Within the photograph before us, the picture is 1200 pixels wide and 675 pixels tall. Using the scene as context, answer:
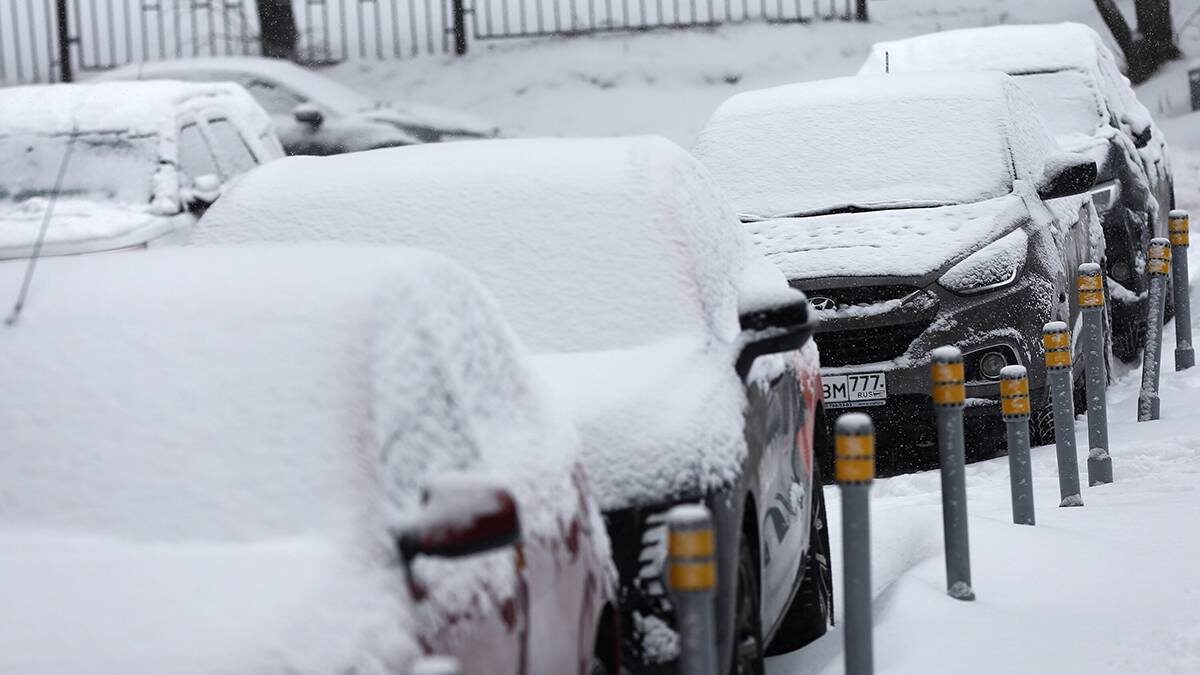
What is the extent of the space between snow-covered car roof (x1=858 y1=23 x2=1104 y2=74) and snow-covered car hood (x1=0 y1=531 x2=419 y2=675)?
33.3ft

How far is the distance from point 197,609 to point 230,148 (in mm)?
A: 10405

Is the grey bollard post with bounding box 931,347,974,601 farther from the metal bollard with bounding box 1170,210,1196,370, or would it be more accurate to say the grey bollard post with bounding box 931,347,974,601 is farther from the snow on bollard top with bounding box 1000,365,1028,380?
the metal bollard with bounding box 1170,210,1196,370

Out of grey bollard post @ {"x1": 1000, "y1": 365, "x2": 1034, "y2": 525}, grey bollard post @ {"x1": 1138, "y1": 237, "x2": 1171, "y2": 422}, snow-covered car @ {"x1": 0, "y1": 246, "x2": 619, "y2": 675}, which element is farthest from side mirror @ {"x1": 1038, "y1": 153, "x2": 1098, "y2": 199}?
snow-covered car @ {"x1": 0, "y1": 246, "x2": 619, "y2": 675}

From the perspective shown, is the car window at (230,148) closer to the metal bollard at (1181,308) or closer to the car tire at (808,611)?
the metal bollard at (1181,308)

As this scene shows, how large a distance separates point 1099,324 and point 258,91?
1302cm

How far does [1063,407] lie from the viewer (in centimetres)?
803

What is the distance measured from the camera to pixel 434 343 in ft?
12.3

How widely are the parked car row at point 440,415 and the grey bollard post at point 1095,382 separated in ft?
1.50

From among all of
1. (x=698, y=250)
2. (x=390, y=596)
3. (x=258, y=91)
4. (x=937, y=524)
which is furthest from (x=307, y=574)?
(x=258, y=91)

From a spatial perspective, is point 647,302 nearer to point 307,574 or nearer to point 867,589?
point 867,589

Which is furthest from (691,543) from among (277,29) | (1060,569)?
(277,29)

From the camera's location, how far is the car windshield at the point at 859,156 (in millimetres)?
9656

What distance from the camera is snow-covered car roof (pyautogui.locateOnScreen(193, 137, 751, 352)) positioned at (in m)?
5.46

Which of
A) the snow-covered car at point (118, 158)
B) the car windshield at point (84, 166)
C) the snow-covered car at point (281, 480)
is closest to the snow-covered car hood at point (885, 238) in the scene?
the snow-covered car at point (118, 158)
